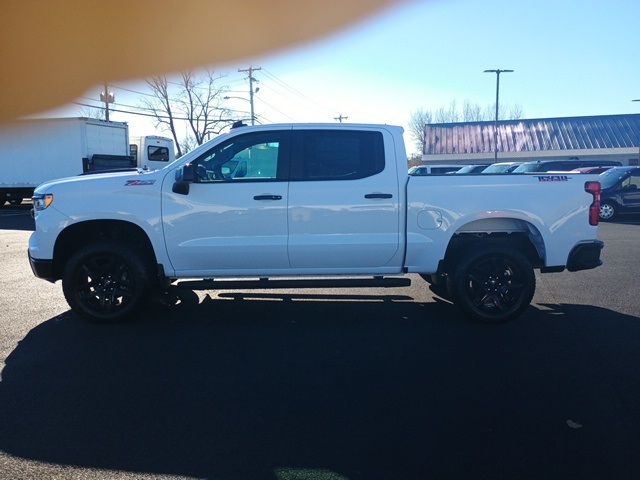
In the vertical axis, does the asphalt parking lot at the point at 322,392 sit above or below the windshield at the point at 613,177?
below

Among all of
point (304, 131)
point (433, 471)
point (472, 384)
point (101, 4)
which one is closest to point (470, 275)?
point (472, 384)

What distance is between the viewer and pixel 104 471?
3.23 metres

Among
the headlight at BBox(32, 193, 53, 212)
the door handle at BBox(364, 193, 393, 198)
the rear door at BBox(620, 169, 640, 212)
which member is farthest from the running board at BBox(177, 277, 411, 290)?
the rear door at BBox(620, 169, 640, 212)

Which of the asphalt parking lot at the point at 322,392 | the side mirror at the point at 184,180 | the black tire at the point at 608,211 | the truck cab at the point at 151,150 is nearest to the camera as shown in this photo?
the asphalt parking lot at the point at 322,392

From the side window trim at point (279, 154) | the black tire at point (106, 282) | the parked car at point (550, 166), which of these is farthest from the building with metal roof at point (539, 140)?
the black tire at point (106, 282)

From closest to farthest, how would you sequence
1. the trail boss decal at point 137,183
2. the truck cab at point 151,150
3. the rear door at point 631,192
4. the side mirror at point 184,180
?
1. the side mirror at point 184,180
2. the trail boss decal at point 137,183
3. the rear door at point 631,192
4. the truck cab at point 151,150

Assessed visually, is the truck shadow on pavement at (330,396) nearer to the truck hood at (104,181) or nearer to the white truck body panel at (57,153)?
the truck hood at (104,181)

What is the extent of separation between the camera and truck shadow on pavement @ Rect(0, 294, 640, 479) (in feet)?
11.1

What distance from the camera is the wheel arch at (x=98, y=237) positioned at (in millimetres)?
6031

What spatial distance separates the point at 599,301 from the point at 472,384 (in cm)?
351

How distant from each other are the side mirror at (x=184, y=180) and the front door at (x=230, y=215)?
0.26 feet

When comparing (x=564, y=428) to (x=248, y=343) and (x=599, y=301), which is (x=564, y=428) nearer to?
(x=248, y=343)

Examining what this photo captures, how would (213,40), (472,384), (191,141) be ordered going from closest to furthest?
(472,384) → (213,40) → (191,141)

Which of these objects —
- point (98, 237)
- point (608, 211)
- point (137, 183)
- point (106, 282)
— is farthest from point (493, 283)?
point (608, 211)
